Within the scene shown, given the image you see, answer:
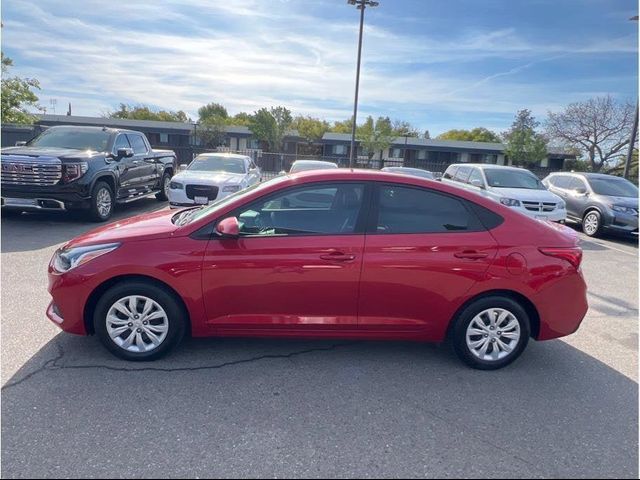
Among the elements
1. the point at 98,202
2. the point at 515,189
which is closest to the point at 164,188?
the point at 98,202

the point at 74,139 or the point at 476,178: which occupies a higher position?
the point at 74,139

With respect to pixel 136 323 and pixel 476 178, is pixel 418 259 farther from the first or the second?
pixel 476 178

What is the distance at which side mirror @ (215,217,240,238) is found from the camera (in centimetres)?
326

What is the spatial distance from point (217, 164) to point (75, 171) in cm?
366

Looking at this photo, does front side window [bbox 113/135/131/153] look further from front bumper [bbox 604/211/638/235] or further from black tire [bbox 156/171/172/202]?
front bumper [bbox 604/211/638/235]

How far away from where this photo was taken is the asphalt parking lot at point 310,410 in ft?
8.02

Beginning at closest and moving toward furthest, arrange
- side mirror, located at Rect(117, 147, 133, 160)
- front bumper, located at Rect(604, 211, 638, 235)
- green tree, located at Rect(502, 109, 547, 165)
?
1. side mirror, located at Rect(117, 147, 133, 160)
2. front bumper, located at Rect(604, 211, 638, 235)
3. green tree, located at Rect(502, 109, 547, 165)

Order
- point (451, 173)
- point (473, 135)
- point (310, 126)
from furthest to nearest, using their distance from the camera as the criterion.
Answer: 1. point (473, 135)
2. point (310, 126)
3. point (451, 173)

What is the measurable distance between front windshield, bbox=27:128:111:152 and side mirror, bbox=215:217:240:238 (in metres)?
7.55

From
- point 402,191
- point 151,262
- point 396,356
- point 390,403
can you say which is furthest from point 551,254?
point 151,262

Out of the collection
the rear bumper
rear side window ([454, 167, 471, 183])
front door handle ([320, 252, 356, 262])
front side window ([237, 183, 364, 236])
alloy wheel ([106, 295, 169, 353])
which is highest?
A: rear side window ([454, 167, 471, 183])

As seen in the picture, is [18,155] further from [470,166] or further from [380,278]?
[470,166]

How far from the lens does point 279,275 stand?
3338mm

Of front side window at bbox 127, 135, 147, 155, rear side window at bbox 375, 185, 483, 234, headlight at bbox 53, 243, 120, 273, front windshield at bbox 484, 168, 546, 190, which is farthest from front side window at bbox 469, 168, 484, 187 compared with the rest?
headlight at bbox 53, 243, 120, 273
